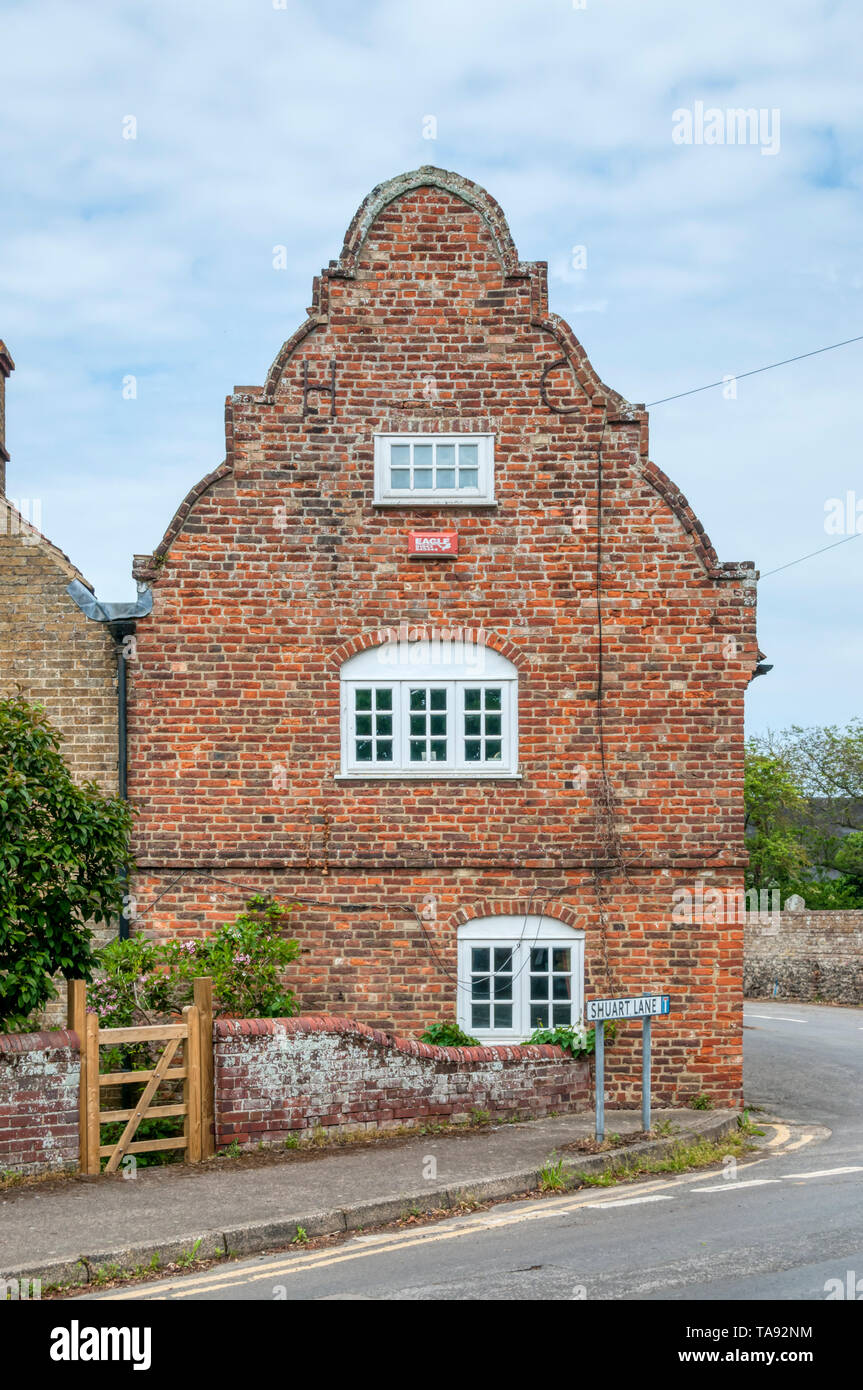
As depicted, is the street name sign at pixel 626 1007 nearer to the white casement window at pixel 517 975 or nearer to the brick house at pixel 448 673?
the white casement window at pixel 517 975

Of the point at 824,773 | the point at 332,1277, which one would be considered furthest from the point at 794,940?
the point at 332,1277

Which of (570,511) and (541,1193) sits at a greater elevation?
(570,511)

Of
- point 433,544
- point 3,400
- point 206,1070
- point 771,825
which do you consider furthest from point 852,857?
point 206,1070

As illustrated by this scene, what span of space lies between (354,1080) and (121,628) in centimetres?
572

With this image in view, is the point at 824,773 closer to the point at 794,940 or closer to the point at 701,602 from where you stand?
the point at 794,940

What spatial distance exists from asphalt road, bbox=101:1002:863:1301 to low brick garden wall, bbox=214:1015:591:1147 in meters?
2.47

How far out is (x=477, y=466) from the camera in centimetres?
1652

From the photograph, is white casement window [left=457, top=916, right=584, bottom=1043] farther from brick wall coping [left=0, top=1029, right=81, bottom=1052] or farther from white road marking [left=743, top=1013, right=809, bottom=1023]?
white road marking [left=743, top=1013, right=809, bottom=1023]

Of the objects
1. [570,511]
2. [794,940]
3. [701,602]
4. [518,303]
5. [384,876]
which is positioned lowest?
[794,940]

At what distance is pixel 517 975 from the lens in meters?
16.1

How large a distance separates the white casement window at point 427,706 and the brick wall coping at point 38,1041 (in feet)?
17.2

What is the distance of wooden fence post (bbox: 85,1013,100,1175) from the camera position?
12000 millimetres

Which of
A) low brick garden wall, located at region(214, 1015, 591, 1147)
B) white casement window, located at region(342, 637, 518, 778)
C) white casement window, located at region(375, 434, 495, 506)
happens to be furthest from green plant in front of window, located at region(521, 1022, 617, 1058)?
white casement window, located at region(375, 434, 495, 506)
